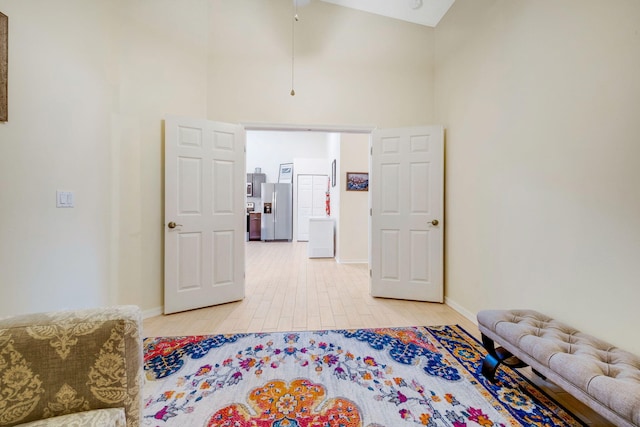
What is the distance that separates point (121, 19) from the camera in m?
2.43

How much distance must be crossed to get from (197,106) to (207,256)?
1658mm

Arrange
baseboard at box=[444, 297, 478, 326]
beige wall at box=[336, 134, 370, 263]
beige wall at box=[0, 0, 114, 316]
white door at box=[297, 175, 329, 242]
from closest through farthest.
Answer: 1. beige wall at box=[0, 0, 114, 316]
2. baseboard at box=[444, 297, 478, 326]
3. beige wall at box=[336, 134, 370, 263]
4. white door at box=[297, 175, 329, 242]

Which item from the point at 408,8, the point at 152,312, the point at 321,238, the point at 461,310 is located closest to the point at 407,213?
the point at 461,310

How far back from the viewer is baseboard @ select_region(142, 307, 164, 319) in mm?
2607

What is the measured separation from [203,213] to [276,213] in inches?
204

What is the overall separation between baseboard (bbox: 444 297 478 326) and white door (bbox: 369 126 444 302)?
0.09m

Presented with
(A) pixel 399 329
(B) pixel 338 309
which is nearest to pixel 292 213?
(B) pixel 338 309

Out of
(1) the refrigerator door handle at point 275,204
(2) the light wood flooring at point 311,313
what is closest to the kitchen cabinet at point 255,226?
(1) the refrigerator door handle at point 275,204

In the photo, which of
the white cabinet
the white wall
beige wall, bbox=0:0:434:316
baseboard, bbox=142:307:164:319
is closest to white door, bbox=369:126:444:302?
beige wall, bbox=0:0:434:316

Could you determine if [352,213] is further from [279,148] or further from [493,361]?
[279,148]

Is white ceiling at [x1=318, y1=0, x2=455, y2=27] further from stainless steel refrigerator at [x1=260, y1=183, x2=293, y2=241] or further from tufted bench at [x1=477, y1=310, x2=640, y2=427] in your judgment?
stainless steel refrigerator at [x1=260, y1=183, x2=293, y2=241]

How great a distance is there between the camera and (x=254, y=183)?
8297mm

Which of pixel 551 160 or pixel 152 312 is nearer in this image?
pixel 551 160

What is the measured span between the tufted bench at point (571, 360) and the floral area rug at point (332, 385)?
0.24 m
